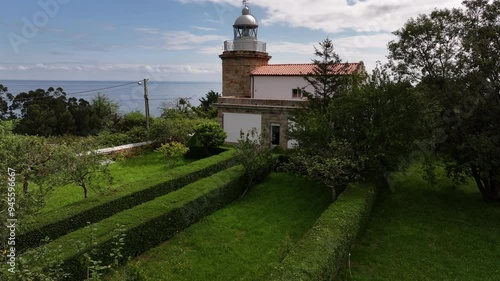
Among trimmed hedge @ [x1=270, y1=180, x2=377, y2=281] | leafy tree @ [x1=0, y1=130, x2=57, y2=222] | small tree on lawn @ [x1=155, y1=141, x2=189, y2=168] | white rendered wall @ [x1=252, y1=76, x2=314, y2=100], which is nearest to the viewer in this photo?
trimmed hedge @ [x1=270, y1=180, x2=377, y2=281]

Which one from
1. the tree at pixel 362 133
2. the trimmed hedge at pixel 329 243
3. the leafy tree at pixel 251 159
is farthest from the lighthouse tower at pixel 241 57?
the trimmed hedge at pixel 329 243

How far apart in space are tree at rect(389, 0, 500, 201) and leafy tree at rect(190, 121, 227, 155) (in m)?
12.3

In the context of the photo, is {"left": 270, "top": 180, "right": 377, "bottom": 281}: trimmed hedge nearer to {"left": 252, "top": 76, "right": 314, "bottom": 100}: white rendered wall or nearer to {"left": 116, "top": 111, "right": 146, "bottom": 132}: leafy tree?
{"left": 252, "top": 76, "right": 314, "bottom": 100}: white rendered wall

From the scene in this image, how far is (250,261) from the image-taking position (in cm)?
974

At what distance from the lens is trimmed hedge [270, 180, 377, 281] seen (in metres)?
7.18

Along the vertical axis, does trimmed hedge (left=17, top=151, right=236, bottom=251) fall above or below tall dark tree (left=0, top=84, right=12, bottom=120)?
below

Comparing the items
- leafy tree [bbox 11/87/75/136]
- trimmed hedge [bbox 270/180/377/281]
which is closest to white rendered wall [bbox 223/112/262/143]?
trimmed hedge [bbox 270/180/377/281]

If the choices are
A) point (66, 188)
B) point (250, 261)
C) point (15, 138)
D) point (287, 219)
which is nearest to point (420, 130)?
point (287, 219)

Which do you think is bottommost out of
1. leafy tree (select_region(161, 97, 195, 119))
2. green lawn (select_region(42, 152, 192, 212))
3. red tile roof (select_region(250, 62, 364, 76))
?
green lawn (select_region(42, 152, 192, 212))

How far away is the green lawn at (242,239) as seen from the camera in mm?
9188

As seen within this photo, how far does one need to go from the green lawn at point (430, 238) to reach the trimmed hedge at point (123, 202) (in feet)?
25.9

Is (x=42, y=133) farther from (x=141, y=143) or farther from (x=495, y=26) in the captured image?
(x=495, y=26)

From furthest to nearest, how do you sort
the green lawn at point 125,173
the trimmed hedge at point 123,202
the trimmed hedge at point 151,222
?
1. the green lawn at point 125,173
2. the trimmed hedge at point 123,202
3. the trimmed hedge at point 151,222

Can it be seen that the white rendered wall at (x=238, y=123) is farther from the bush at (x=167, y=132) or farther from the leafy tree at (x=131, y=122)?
the leafy tree at (x=131, y=122)
